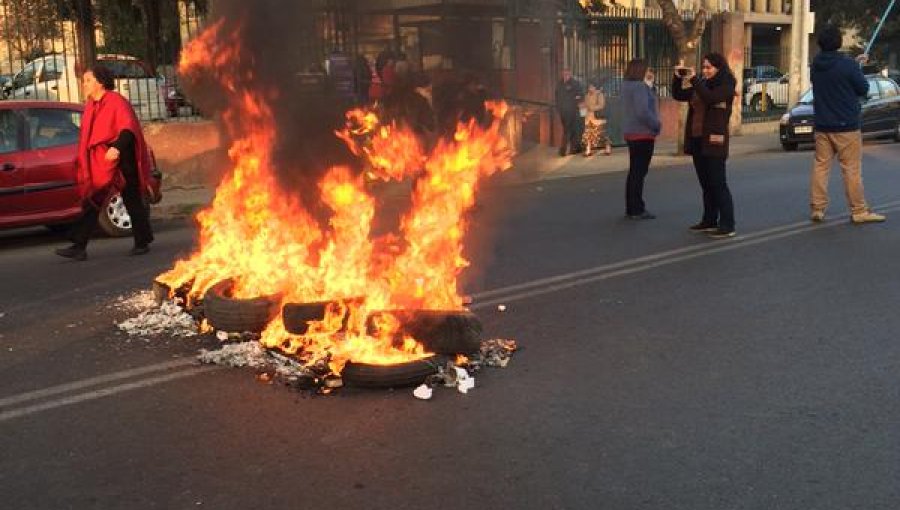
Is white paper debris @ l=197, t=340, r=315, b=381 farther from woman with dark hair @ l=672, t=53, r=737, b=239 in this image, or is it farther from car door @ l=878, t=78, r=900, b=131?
car door @ l=878, t=78, r=900, b=131

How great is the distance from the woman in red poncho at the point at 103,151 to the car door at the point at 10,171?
1144mm

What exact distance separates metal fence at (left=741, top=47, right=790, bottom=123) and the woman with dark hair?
1850 centimetres

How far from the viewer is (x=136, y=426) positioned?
12.1 feet

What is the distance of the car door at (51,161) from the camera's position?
8.45m

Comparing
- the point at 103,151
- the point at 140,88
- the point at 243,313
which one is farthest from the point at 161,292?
the point at 140,88

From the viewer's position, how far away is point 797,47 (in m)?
21.5

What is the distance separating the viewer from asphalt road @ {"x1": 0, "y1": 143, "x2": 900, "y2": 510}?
308 centimetres

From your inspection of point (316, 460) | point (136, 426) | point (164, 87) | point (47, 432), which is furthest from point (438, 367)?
point (164, 87)

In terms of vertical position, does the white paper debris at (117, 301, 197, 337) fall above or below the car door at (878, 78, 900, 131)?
below

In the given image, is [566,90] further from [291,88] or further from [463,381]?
[463,381]

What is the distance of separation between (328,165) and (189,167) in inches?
342

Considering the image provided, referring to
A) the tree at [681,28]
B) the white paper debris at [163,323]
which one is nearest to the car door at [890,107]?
the tree at [681,28]

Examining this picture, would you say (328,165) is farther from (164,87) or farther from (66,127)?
(164,87)

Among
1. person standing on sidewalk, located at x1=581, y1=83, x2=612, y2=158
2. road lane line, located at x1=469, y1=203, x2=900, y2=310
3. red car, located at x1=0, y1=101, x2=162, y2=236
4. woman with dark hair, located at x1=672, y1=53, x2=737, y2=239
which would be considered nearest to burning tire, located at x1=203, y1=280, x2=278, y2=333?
road lane line, located at x1=469, y1=203, x2=900, y2=310
